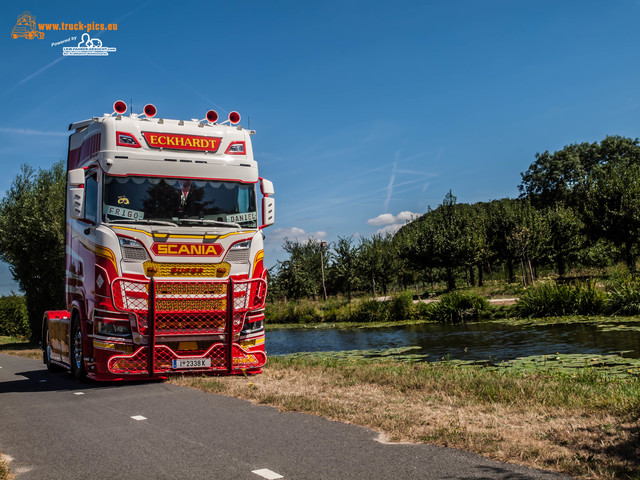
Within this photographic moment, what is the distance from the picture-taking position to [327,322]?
3597 cm

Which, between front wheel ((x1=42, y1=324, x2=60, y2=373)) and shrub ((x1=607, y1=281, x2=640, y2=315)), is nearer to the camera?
front wheel ((x1=42, y1=324, x2=60, y2=373))

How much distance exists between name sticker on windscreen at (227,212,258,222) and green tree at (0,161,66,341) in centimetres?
2084

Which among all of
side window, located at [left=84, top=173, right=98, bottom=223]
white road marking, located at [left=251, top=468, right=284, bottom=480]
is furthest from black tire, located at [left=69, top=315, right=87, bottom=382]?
white road marking, located at [left=251, top=468, right=284, bottom=480]

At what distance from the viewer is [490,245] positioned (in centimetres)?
4712

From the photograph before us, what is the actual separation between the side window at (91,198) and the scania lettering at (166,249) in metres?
0.02

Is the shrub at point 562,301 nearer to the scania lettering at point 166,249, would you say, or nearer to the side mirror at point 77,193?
the scania lettering at point 166,249

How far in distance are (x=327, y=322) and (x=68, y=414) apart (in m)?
28.5

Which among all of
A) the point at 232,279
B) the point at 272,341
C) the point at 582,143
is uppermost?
the point at 582,143

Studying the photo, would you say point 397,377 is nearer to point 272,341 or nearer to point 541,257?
point 272,341

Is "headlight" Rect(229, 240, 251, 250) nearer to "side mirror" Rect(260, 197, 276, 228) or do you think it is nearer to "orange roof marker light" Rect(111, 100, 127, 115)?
"side mirror" Rect(260, 197, 276, 228)

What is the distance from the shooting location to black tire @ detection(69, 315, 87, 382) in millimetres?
11047

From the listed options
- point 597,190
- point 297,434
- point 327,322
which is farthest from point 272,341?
point 597,190

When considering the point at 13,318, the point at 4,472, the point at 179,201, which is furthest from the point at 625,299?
the point at 13,318

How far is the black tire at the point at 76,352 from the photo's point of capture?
Answer: 11047mm
